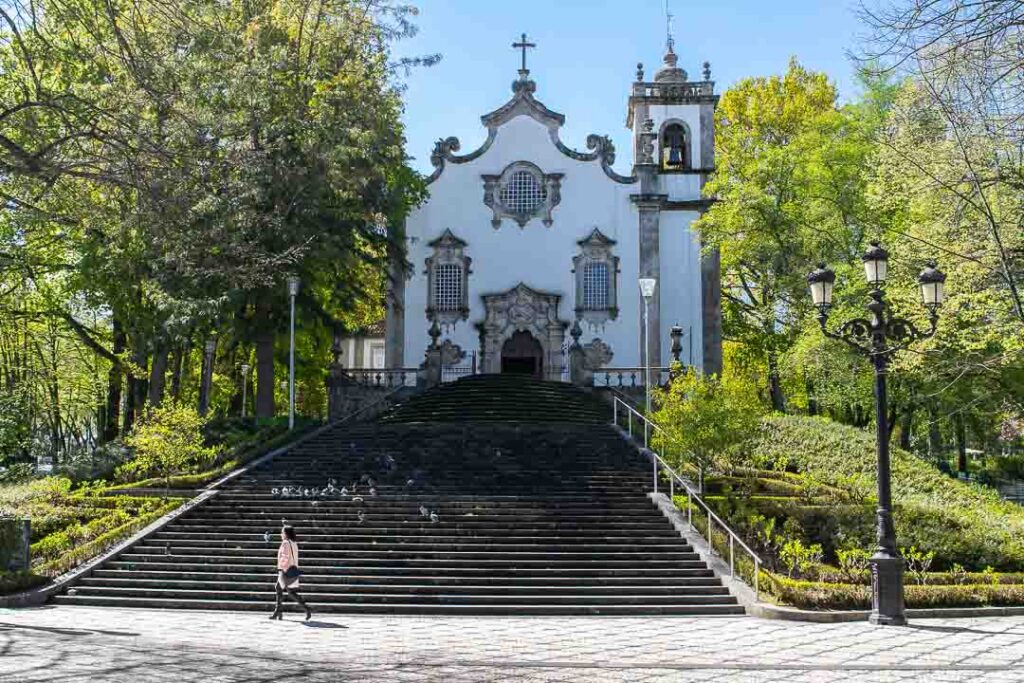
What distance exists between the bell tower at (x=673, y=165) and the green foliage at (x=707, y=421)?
1507 cm

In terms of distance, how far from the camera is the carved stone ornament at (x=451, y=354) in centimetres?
3800

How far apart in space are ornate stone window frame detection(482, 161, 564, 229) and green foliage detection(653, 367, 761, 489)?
17836 millimetres

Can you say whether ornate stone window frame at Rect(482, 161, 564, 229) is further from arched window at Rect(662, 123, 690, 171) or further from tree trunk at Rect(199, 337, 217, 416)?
tree trunk at Rect(199, 337, 217, 416)

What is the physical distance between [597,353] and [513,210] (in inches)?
243

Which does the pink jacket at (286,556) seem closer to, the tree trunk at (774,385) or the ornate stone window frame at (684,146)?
the tree trunk at (774,385)

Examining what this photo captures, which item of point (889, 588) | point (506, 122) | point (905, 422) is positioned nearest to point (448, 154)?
point (506, 122)

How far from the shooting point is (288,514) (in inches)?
800

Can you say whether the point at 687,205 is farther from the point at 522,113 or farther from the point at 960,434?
the point at 960,434

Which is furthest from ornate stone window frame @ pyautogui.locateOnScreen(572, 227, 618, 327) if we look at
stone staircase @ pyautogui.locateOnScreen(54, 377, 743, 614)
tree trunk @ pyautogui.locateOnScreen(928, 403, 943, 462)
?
tree trunk @ pyautogui.locateOnScreen(928, 403, 943, 462)

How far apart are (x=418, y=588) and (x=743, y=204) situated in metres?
20.9

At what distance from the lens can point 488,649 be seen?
12.0 m

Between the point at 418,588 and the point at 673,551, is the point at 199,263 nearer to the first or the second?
the point at 418,588

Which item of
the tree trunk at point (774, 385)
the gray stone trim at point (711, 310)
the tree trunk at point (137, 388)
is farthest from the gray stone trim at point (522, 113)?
the tree trunk at point (137, 388)

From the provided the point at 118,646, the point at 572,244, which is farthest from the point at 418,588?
the point at 572,244
